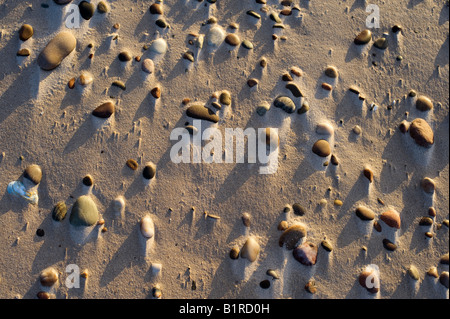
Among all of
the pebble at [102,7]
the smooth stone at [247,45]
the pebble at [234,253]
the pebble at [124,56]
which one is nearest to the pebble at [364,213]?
the pebble at [234,253]

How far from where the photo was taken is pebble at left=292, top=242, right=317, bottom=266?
2271 millimetres

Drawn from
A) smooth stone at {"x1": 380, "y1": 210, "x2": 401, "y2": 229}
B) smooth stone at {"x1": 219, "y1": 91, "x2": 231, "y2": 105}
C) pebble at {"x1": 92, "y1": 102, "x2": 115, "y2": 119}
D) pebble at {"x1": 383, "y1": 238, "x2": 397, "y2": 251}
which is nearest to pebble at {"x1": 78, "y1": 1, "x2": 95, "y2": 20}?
pebble at {"x1": 92, "y1": 102, "x2": 115, "y2": 119}

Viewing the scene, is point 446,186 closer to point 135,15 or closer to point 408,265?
point 408,265

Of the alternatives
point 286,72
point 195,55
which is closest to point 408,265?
point 286,72

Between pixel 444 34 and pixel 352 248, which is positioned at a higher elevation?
pixel 444 34

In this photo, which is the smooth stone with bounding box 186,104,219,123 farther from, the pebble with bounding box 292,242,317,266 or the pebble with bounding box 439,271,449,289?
the pebble with bounding box 439,271,449,289

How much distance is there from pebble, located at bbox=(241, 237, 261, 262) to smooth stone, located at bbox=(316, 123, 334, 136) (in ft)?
2.83

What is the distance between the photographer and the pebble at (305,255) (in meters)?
2.27

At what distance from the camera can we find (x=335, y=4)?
2.47 m

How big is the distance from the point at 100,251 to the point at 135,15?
161 cm

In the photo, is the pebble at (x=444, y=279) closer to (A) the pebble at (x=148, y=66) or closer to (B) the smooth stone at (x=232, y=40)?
(B) the smooth stone at (x=232, y=40)

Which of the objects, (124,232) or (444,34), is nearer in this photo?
(124,232)

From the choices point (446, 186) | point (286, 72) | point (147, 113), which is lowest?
point (446, 186)

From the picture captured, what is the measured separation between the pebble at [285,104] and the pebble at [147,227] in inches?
45.2
